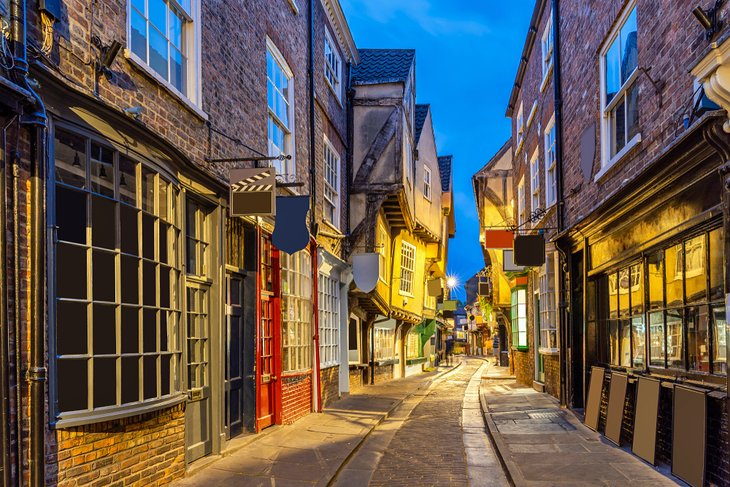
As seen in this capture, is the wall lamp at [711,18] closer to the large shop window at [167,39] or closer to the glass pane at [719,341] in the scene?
the glass pane at [719,341]

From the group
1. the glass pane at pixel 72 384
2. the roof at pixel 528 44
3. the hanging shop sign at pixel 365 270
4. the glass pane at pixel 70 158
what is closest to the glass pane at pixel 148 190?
the glass pane at pixel 70 158

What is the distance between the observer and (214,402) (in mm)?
8586

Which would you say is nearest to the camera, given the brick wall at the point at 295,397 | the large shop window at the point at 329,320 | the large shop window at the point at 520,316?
the brick wall at the point at 295,397

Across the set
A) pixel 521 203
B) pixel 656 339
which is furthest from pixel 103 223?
pixel 521 203

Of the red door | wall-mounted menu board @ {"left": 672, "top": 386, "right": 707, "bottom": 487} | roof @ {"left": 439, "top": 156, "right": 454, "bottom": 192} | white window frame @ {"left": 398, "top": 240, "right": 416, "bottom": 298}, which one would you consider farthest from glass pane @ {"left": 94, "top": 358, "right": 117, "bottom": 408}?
roof @ {"left": 439, "top": 156, "right": 454, "bottom": 192}

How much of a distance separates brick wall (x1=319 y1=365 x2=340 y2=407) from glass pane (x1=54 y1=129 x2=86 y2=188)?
903cm

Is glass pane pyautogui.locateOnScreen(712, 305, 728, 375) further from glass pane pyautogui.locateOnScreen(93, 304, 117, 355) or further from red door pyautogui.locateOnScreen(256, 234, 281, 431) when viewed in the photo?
red door pyautogui.locateOnScreen(256, 234, 281, 431)

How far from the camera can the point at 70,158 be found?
5.58m

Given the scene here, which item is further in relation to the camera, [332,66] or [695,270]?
[332,66]

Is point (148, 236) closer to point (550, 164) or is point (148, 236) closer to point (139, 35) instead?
point (139, 35)

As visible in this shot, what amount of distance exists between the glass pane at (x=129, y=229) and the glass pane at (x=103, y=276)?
0.28 metres

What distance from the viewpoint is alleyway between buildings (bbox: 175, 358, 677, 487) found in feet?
25.5

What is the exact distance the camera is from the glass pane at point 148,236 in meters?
6.64

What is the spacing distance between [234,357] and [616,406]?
5.44 meters
